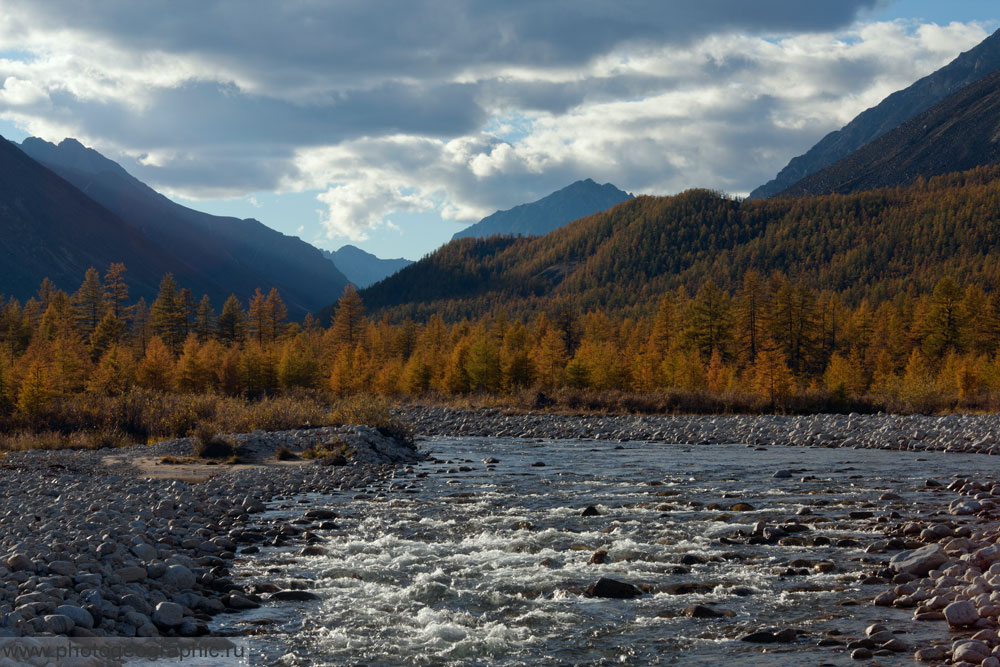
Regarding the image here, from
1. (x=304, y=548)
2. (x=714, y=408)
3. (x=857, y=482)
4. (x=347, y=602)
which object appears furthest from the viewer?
(x=714, y=408)

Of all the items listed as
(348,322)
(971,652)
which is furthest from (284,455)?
(348,322)

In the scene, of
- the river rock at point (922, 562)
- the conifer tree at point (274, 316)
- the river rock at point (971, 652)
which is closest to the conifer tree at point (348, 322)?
the conifer tree at point (274, 316)

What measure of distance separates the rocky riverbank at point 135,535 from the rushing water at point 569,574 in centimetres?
81

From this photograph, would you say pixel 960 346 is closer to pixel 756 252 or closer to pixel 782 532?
pixel 782 532

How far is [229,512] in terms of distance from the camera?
17.0 metres

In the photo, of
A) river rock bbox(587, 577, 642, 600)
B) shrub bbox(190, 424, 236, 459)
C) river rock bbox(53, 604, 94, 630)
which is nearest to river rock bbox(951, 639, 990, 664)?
river rock bbox(587, 577, 642, 600)

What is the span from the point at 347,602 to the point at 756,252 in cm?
19898

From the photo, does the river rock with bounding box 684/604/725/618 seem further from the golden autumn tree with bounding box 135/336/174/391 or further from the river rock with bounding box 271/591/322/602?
the golden autumn tree with bounding box 135/336/174/391

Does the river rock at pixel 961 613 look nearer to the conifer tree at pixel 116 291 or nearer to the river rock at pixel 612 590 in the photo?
the river rock at pixel 612 590

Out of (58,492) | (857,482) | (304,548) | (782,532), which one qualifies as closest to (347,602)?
(304,548)

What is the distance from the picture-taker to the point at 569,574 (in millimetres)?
12125

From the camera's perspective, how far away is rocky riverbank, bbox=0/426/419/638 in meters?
9.00

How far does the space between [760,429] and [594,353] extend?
30.9 meters

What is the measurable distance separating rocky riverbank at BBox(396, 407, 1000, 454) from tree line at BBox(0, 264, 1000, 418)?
12.4 meters
